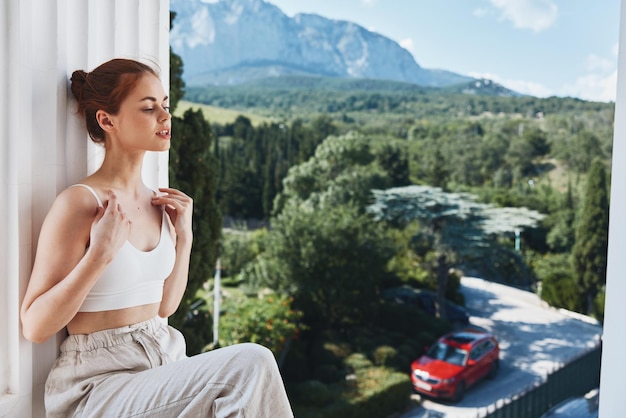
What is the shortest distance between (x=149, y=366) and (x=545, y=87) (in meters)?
7.53

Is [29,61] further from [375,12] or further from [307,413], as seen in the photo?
[375,12]

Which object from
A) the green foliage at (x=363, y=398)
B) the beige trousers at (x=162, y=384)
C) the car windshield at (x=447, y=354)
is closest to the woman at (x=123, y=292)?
the beige trousers at (x=162, y=384)

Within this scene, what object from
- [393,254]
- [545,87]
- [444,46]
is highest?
[444,46]

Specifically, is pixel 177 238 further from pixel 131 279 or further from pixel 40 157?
pixel 40 157

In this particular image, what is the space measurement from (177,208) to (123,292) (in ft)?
0.58

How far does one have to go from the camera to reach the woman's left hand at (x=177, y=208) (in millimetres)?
1050

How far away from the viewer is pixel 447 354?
6.89 m

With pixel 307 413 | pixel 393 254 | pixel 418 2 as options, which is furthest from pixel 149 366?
pixel 418 2

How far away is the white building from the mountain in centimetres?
788

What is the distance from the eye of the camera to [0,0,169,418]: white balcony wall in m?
0.88

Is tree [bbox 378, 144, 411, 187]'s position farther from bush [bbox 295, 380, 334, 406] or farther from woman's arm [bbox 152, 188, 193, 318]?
woman's arm [bbox 152, 188, 193, 318]

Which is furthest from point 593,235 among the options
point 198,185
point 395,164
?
point 198,185

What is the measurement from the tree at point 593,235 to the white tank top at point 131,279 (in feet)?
22.1

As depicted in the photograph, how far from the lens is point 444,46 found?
833cm
